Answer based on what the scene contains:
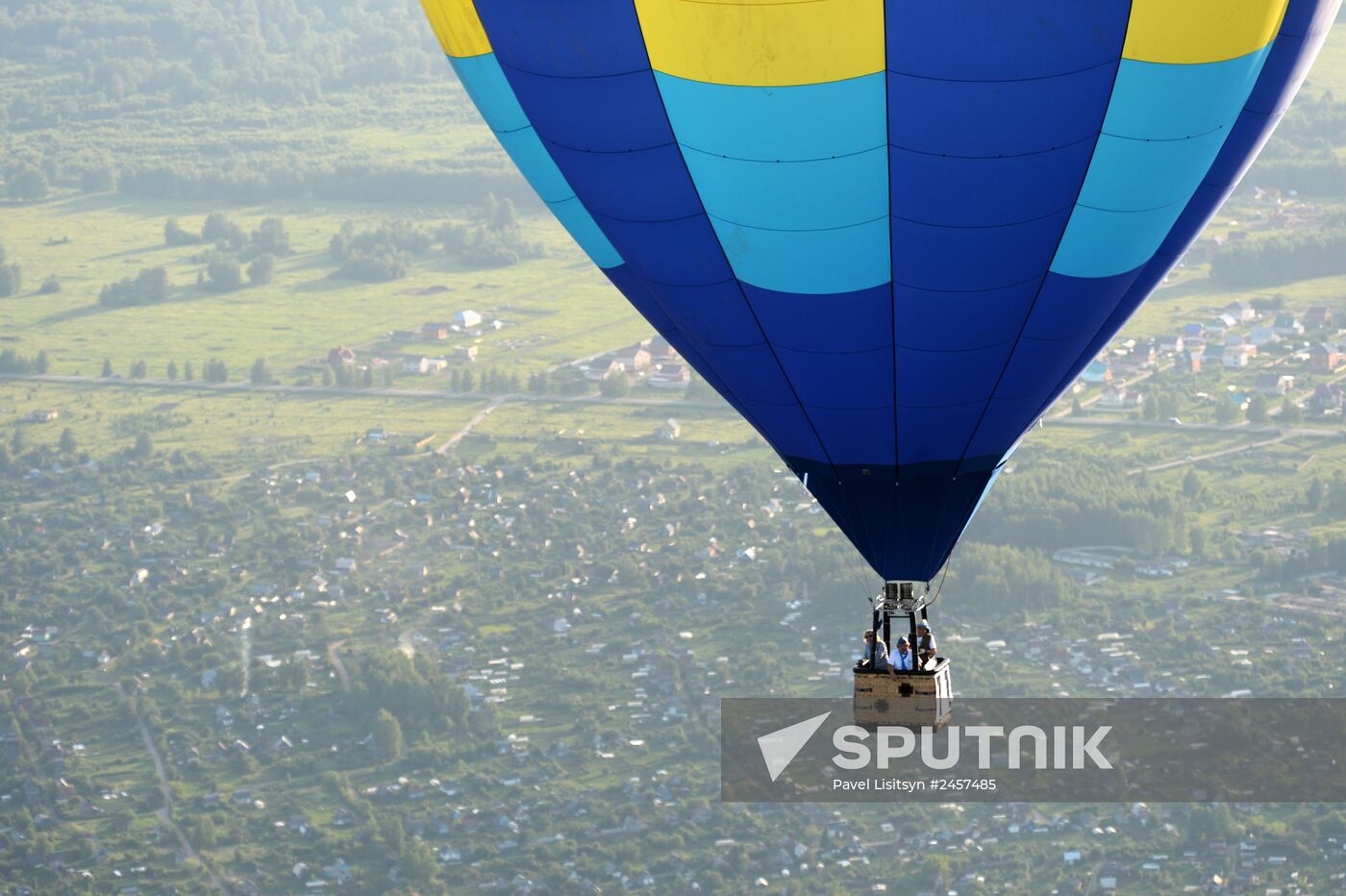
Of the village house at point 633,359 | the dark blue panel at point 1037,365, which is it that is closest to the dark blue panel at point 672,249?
the dark blue panel at point 1037,365

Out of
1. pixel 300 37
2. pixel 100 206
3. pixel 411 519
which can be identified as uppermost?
pixel 300 37

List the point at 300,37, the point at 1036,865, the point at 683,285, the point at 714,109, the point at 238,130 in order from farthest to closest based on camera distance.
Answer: the point at 300,37 < the point at 238,130 < the point at 1036,865 < the point at 683,285 < the point at 714,109

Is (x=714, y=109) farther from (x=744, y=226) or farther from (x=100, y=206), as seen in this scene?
(x=100, y=206)

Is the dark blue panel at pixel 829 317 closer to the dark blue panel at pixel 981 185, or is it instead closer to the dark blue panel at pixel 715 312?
the dark blue panel at pixel 715 312

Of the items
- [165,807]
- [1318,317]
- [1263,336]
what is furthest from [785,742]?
[1318,317]

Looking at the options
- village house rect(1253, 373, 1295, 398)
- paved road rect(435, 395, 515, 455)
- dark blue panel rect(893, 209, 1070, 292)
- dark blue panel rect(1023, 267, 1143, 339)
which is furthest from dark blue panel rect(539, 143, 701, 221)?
village house rect(1253, 373, 1295, 398)

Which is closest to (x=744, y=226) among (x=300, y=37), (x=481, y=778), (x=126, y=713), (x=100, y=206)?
(x=481, y=778)
